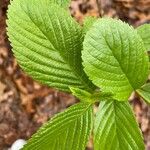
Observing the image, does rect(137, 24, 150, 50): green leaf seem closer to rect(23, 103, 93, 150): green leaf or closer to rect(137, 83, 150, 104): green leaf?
rect(137, 83, 150, 104): green leaf

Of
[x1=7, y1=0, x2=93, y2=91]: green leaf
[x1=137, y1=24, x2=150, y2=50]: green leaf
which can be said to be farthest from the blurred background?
[x1=7, y1=0, x2=93, y2=91]: green leaf

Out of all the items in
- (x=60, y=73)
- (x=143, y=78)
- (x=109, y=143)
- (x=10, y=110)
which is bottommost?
(x=10, y=110)

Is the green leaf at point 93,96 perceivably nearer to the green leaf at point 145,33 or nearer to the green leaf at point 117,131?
the green leaf at point 117,131

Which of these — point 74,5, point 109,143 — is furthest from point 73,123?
point 74,5

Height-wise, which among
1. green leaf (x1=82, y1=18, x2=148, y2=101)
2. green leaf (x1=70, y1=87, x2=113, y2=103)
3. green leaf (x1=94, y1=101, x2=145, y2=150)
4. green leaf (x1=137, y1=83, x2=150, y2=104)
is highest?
green leaf (x1=82, y1=18, x2=148, y2=101)

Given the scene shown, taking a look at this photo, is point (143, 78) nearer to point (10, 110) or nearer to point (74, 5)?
point (10, 110)

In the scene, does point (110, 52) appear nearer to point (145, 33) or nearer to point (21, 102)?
point (145, 33)

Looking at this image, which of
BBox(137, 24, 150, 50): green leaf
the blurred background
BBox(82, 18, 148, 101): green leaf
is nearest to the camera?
BBox(82, 18, 148, 101): green leaf
